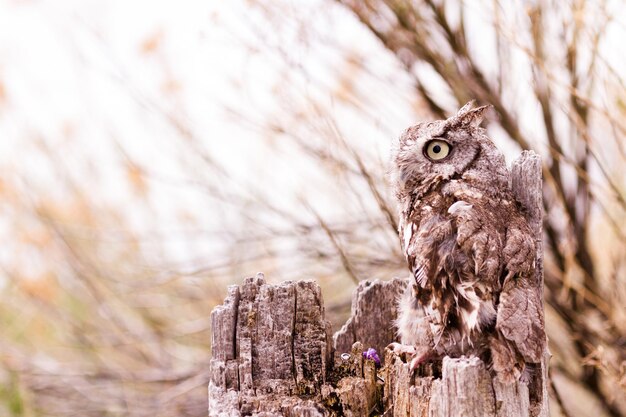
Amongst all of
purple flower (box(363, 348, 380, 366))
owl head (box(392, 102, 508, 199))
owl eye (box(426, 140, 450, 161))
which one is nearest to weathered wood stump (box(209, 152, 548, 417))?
purple flower (box(363, 348, 380, 366))

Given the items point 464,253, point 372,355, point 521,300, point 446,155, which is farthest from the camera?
point 446,155

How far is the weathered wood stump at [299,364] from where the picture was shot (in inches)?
71.1

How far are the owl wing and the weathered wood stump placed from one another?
→ 63mm

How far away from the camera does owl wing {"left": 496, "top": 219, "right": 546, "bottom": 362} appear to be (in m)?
1.67

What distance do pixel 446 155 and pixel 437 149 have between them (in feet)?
0.11

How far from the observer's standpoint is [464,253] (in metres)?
1.84

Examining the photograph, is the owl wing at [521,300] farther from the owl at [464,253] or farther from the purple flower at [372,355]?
the purple flower at [372,355]

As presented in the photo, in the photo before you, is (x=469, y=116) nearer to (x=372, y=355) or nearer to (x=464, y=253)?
(x=464, y=253)

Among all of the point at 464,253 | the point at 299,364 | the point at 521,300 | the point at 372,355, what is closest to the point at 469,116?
the point at 464,253

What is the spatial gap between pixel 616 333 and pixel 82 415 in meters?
3.12

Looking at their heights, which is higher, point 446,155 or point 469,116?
point 469,116

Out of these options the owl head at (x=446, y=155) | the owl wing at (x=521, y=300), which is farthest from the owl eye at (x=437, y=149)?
the owl wing at (x=521, y=300)

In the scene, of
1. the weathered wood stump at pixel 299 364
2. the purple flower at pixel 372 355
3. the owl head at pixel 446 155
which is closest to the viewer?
the weathered wood stump at pixel 299 364

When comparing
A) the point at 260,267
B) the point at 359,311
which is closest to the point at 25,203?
the point at 260,267
